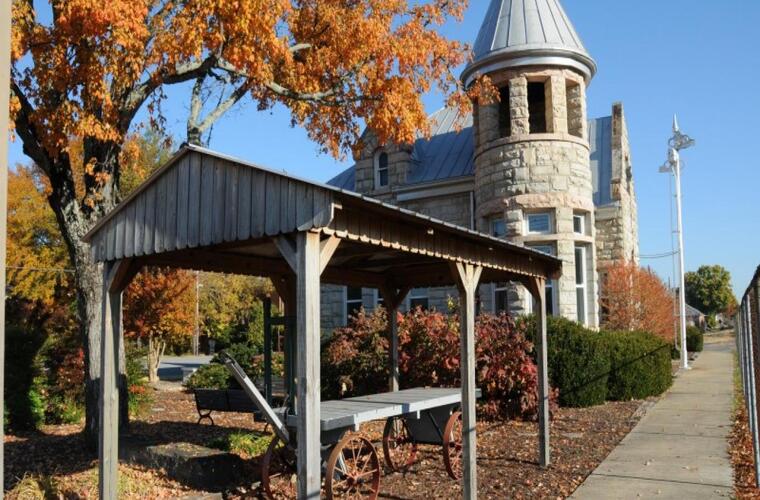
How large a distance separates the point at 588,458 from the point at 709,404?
21.8ft

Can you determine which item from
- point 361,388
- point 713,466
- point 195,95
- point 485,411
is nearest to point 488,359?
point 485,411

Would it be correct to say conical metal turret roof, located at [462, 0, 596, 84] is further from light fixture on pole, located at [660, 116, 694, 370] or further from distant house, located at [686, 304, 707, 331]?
distant house, located at [686, 304, 707, 331]

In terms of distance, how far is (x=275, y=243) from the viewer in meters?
5.49

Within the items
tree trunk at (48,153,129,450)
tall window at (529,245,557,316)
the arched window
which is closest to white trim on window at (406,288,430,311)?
the arched window

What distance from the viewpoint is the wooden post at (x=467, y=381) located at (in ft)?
23.0

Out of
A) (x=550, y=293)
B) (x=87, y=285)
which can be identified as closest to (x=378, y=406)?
(x=87, y=285)

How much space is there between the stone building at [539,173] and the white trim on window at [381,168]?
2251mm

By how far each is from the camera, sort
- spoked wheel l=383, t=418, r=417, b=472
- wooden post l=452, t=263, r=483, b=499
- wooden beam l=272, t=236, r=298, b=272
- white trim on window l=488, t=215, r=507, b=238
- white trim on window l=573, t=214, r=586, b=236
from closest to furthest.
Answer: wooden beam l=272, t=236, r=298, b=272
wooden post l=452, t=263, r=483, b=499
spoked wheel l=383, t=418, r=417, b=472
white trim on window l=488, t=215, r=507, b=238
white trim on window l=573, t=214, r=586, b=236

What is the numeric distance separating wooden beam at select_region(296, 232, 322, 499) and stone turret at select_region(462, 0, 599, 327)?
13.2 metres

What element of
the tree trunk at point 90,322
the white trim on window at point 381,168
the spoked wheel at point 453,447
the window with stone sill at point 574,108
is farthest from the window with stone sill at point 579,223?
the tree trunk at point 90,322

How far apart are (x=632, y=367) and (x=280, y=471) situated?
10.5 m

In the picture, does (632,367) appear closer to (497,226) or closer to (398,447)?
(497,226)

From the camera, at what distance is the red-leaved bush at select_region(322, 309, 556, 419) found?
507 inches

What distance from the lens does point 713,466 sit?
873cm
